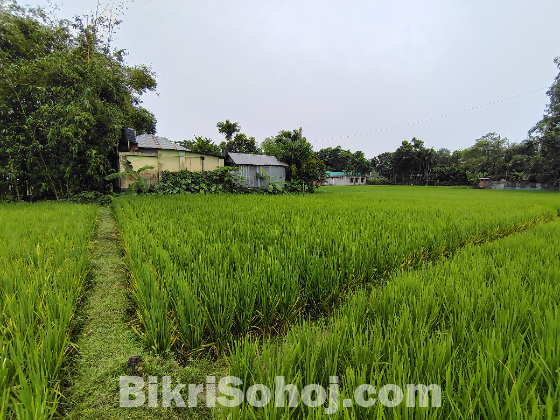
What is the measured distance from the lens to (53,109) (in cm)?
748

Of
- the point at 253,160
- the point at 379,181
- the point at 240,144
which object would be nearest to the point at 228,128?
the point at 240,144

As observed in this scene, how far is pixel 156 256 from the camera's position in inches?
86.7

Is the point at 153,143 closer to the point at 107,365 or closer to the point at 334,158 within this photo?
the point at 107,365

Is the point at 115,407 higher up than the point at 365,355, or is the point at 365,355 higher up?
the point at 365,355

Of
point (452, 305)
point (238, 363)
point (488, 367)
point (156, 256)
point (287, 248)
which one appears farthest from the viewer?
point (287, 248)

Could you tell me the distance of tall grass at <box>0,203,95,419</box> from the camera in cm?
88

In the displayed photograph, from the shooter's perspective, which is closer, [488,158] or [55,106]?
[55,106]

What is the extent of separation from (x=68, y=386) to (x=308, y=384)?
3.77ft

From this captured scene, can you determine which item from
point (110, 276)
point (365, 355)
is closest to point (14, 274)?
point (110, 276)

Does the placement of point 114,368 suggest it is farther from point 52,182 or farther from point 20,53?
point 20,53

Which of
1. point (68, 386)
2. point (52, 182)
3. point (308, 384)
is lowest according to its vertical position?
point (68, 386)

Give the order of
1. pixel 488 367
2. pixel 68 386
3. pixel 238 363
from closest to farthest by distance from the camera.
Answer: pixel 488 367 → pixel 238 363 → pixel 68 386

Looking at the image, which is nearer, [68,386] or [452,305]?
[68,386]

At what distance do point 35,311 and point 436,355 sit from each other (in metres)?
2.09
